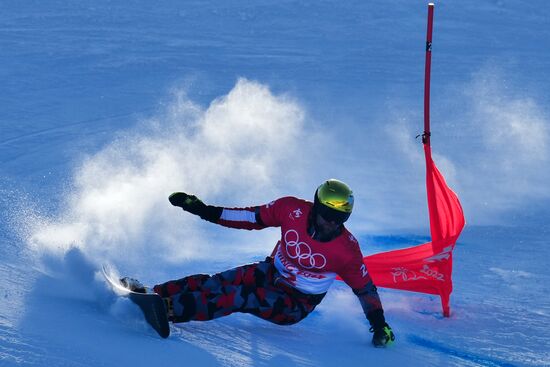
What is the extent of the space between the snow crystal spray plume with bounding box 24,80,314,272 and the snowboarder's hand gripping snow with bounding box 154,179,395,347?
0.88m

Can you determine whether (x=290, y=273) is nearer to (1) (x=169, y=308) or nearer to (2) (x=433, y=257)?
(1) (x=169, y=308)

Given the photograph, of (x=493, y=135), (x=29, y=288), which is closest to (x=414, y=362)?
(x=29, y=288)

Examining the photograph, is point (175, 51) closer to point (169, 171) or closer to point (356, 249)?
point (169, 171)

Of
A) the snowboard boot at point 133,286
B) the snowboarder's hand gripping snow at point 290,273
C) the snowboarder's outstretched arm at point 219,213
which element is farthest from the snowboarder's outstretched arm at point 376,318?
the snowboard boot at point 133,286

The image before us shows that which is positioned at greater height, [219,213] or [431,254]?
[431,254]

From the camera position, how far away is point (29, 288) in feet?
14.6

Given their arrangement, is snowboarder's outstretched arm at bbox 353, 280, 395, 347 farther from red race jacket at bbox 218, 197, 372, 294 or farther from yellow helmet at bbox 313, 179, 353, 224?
yellow helmet at bbox 313, 179, 353, 224

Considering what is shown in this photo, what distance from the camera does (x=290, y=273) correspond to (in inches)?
189

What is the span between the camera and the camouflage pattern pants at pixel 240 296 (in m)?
4.55

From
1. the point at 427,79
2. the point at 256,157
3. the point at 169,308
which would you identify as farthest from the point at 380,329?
the point at 256,157

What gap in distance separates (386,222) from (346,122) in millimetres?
2299

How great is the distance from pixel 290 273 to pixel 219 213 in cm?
52

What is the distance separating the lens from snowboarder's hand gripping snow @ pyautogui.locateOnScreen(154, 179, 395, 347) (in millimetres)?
4555

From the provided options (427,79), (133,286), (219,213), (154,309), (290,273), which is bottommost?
(154,309)
